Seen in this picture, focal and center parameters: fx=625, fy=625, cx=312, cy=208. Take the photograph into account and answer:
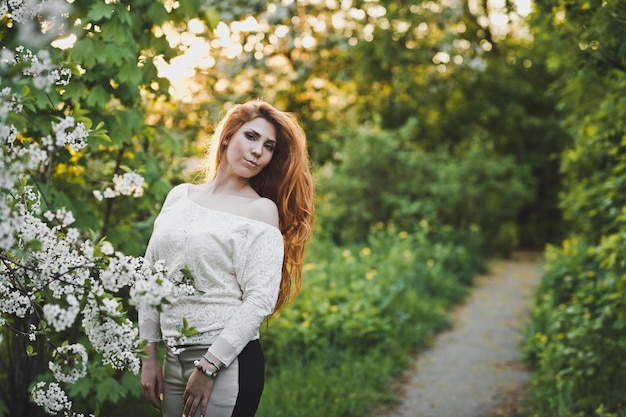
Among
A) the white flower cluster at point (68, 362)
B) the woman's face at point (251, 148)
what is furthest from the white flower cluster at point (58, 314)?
the woman's face at point (251, 148)

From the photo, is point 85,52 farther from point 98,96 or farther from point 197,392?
point 197,392

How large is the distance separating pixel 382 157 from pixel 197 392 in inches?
357

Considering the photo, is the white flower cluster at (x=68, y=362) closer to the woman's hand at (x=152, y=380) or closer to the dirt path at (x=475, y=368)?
the woman's hand at (x=152, y=380)

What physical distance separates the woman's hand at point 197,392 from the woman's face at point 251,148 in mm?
850

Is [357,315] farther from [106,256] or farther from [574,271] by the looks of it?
[106,256]

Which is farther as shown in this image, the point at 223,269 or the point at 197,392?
the point at 223,269

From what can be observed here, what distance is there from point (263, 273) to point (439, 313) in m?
5.54

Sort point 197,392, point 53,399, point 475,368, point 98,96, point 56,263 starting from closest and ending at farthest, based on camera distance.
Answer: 1. point 56,263
2. point 53,399
3. point 197,392
4. point 98,96
5. point 475,368

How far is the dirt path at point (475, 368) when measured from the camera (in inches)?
197

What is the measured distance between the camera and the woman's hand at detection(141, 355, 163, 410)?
2.63 metres

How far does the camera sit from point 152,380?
2.63 m

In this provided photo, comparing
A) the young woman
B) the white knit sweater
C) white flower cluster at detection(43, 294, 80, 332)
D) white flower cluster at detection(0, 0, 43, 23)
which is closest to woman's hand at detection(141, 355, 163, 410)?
the young woman

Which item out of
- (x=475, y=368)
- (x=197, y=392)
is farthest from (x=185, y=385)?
(x=475, y=368)

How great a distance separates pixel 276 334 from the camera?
5.78 m
